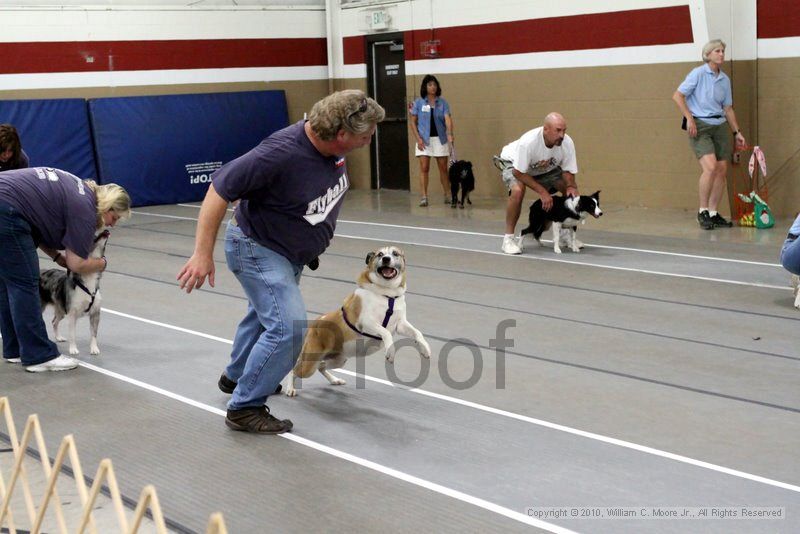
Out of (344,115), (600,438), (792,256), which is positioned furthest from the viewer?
(792,256)

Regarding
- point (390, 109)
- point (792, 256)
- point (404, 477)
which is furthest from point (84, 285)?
point (390, 109)

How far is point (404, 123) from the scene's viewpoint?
16266 mm

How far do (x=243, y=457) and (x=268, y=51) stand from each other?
42.8 feet

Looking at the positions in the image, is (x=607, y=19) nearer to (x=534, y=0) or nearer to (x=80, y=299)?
(x=534, y=0)

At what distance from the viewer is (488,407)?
514 cm

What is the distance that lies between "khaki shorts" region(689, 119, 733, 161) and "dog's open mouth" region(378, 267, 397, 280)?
6809mm

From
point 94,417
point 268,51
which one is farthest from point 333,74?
point 94,417

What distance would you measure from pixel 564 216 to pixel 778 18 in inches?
150

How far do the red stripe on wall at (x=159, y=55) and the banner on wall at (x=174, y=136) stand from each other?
60 centimetres

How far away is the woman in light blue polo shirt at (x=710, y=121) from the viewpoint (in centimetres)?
1080

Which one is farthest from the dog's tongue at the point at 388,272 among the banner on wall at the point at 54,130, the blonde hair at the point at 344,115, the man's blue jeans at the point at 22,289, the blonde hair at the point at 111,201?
the banner on wall at the point at 54,130

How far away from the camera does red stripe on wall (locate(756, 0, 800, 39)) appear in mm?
10977

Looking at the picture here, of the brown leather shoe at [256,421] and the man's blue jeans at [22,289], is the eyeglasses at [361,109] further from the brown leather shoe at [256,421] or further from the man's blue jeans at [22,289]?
the man's blue jeans at [22,289]

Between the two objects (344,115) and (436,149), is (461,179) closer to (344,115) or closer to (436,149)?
(436,149)
